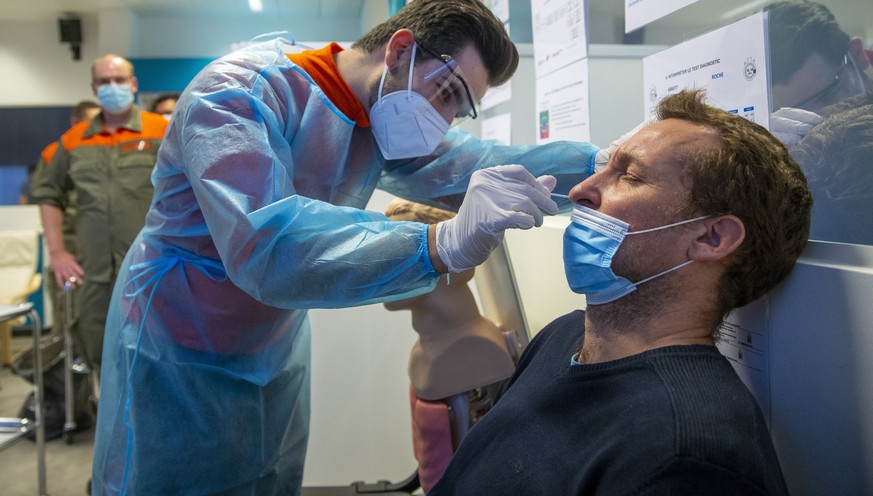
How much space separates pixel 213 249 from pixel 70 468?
256 centimetres

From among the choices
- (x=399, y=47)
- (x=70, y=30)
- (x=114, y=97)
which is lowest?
(x=399, y=47)

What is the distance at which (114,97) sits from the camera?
3.18m

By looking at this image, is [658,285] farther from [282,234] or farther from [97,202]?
[97,202]

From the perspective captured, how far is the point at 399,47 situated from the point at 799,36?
2.29 feet

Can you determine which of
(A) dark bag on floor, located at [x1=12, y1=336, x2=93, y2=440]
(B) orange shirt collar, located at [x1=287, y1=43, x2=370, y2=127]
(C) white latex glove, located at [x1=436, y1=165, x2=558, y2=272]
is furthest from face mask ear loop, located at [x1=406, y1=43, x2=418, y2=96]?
(A) dark bag on floor, located at [x1=12, y1=336, x2=93, y2=440]

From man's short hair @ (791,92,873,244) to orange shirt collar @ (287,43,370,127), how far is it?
0.81 meters

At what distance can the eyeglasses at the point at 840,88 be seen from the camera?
2.69 ft

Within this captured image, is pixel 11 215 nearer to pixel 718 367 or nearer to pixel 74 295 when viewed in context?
pixel 74 295

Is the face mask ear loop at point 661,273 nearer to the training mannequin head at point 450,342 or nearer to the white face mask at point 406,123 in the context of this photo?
the white face mask at point 406,123

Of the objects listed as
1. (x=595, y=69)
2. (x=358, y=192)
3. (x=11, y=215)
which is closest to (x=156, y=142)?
(x=358, y=192)

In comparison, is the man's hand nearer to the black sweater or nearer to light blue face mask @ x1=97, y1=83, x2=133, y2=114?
light blue face mask @ x1=97, y1=83, x2=133, y2=114

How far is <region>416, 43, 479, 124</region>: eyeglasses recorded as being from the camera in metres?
1.27

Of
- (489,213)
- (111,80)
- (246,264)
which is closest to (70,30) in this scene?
(111,80)

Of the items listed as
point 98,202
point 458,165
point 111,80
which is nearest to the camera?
point 458,165
